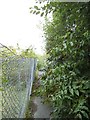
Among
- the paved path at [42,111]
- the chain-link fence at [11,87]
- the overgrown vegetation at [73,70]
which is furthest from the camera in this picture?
the paved path at [42,111]

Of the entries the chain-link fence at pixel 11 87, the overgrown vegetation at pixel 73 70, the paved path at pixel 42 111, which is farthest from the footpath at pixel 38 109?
the overgrown vegetation at pixel 73 70

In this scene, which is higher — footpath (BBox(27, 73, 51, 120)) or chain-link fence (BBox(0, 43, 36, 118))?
chain-link fence (BBox(0, 43, 36, 118))

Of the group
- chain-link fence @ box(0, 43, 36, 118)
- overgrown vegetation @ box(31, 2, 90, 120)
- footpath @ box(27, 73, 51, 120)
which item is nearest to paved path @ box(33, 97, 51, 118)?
footpath @ box(27, 73, 51, 120)

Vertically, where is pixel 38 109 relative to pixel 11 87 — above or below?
below

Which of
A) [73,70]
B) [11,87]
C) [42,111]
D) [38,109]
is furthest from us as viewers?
[38,109]

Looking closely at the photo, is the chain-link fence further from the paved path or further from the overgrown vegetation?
the paved path

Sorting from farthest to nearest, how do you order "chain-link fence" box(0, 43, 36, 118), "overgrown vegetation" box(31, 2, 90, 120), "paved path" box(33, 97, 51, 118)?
"paved path" box(33, 97, 51, 118) → "overgrown vegetation" box(31, 2, 90, 120) → "chain-link fence" box(0, 43, 36, 118)

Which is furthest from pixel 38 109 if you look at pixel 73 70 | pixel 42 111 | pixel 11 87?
pixel 11 87

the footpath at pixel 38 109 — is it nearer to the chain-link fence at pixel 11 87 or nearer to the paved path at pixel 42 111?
the paved path at pixel 42 111

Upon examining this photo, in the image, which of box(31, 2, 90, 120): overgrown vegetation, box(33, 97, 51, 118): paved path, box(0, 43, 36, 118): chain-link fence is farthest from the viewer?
box(33, 97, 51, 118): paved path

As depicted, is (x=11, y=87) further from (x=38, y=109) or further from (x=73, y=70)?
(x=38, y=109)

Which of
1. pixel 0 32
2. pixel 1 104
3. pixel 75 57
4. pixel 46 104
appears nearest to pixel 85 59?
pixel 75 57

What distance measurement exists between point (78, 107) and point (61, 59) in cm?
77

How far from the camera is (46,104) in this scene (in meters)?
3.52
